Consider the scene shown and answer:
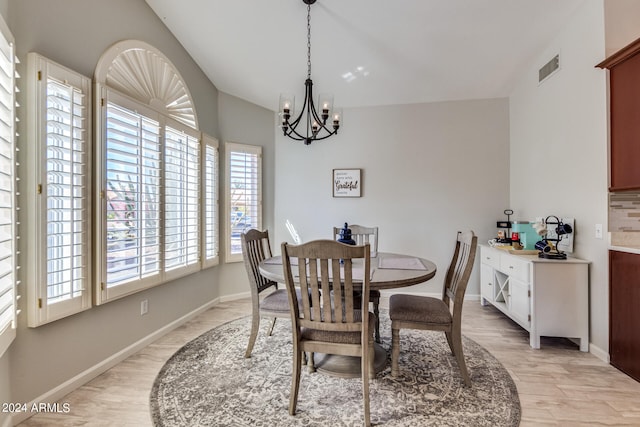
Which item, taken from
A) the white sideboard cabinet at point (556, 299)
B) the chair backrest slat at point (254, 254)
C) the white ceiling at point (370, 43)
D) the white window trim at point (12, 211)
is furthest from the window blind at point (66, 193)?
the white sideboard cabinet at point (556, 299)

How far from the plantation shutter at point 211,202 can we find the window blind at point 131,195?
0.85 metres

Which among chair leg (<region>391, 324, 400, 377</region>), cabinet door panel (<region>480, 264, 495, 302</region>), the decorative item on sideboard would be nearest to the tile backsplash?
the decorative item on sideboard

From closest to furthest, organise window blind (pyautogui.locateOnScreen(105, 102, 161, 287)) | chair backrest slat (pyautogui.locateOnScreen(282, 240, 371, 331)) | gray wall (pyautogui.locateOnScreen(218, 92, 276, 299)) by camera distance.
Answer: chair backrest slat (pyautogui.locateOnScreen(282, 240, 371, 331)) → window blind (pyautogui.locateOnScreen(105, 102, 161, 287)) → gray wall (pyautogui.locateOnScreen(218, 92, 276, 299))

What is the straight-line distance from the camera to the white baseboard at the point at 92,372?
182cm

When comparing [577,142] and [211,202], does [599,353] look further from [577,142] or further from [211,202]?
[211,202]

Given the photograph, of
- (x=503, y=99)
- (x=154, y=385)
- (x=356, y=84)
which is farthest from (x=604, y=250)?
(x=154, y=385)

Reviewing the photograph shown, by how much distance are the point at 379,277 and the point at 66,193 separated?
2.19m

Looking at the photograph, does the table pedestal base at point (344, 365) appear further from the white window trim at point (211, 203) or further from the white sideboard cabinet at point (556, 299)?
the white window trim at point (211, 203)

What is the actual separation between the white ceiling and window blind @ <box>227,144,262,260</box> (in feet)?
2.66

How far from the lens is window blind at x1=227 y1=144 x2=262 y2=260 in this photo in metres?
4.13

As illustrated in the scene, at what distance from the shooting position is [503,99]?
4.10 m

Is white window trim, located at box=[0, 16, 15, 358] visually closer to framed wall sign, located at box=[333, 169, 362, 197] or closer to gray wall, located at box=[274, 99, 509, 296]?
gray wall, located at box=[274, 99, 509, 296]

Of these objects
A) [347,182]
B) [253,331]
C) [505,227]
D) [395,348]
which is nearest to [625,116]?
[505,227]

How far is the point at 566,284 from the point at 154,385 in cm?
352
